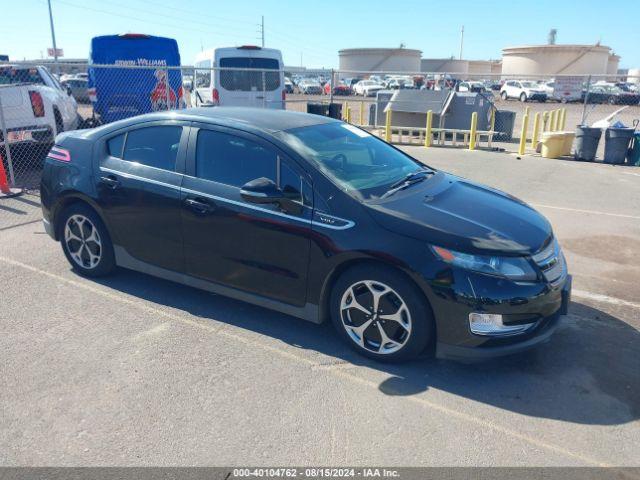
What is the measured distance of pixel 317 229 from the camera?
3582 mm

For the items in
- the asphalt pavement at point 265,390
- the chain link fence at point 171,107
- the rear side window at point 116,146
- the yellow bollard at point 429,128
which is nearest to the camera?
the asphalt pavement at point 265,390

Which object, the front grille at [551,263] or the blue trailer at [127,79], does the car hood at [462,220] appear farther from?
the blue trailer at [127,79]

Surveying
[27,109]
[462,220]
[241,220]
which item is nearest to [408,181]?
[462,220]

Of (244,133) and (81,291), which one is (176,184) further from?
(81,291)

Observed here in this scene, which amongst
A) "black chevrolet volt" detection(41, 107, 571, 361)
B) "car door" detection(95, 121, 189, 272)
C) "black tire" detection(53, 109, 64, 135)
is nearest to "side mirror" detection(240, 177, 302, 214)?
"black chevrolet volt" detection(41, 107, 571, 361)

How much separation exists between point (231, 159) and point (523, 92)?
41347mm

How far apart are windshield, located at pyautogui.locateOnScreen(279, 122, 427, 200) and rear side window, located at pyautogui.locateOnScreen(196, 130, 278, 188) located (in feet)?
0.73

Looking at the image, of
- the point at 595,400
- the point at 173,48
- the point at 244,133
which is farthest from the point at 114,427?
the point at 173,48

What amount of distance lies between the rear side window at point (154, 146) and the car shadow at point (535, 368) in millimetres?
1191

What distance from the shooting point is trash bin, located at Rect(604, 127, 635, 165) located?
480 inches

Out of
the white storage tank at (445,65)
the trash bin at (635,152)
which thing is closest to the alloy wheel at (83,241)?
the trash bin at (635,152)

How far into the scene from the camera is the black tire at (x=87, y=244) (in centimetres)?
473

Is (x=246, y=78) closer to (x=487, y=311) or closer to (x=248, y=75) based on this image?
(x=248, y=75)

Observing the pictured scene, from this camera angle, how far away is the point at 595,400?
10.7ft
